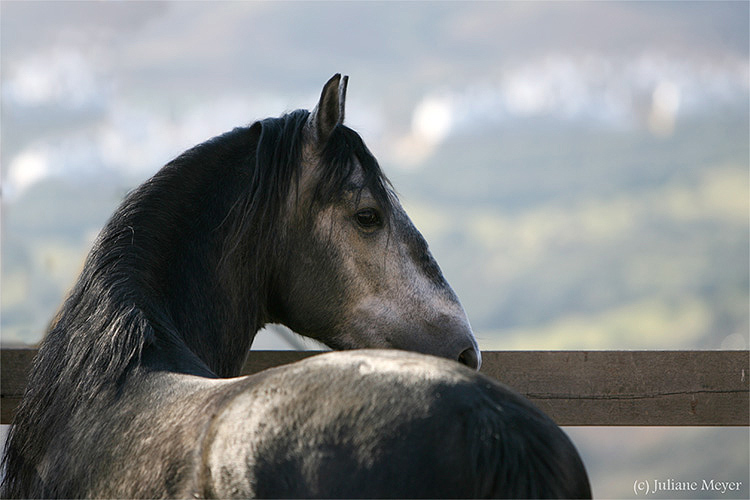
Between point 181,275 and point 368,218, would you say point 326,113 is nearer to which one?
point 368,218

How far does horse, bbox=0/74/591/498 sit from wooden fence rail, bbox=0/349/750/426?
89 cm

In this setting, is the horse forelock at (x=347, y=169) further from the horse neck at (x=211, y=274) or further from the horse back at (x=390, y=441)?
the horse back at (x=390, y=441)

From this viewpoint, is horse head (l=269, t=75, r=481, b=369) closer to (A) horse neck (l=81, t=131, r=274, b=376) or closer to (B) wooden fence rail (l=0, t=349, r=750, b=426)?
(A) horse neck (l=81, t=131, r=274, b=376)

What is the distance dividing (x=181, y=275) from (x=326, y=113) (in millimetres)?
715

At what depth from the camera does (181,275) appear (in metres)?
2.35

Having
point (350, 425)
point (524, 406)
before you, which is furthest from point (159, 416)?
point (524, 406)

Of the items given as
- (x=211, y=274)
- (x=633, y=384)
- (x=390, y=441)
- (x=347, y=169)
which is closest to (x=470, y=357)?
(x=347, y=169)

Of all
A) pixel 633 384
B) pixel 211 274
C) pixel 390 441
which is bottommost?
pixel 633 384

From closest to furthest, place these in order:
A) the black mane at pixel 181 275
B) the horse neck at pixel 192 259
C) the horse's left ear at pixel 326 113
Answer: the black mane at pixel 181 275 < the horse neck at pixel 192 259 < the horse's left ear at pixel 326 113

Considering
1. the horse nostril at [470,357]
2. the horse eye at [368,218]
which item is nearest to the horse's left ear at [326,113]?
the horse eye at [368,218]

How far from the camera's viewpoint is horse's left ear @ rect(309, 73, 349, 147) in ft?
8.16

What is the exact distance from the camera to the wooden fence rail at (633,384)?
3324 mm

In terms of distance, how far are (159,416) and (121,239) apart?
34.7 inches

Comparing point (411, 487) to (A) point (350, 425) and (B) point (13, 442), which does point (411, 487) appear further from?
(B) point (13, 442)
